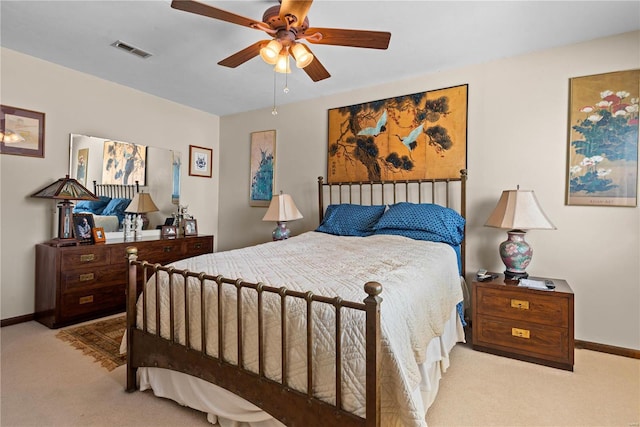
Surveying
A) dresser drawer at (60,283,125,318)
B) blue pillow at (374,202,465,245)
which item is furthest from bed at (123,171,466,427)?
dresser drawer at (60,283,125,318)

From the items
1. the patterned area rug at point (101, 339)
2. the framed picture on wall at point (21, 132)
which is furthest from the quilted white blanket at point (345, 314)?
the framed picture on wall at point (21, 132)

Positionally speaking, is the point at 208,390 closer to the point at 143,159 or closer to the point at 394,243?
the point at 394,243

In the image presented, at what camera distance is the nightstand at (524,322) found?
2203 millimetres

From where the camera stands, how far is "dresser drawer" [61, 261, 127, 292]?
2.88 metres

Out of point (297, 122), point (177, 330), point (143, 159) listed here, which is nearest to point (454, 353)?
point (177, 330)

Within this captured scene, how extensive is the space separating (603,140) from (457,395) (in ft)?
7.56

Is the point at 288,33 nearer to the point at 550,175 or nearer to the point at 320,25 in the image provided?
the point at 320,25

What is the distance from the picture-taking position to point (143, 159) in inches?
154

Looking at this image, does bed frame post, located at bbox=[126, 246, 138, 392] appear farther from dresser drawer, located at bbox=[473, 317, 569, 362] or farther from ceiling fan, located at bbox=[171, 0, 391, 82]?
dresser drawer, located at bbox=[473, 317, 569, 362]

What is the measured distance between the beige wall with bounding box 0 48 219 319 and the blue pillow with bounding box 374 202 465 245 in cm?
320

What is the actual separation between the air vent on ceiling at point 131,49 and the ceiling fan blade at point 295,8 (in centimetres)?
177

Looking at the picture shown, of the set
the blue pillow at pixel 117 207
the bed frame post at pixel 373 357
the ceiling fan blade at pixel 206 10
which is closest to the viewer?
the bed frame post at pixel 373 357

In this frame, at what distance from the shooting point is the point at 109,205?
11.6 ft

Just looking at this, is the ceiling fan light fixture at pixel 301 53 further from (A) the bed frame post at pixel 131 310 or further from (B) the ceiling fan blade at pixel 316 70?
(A) the bed frame post at pixel 131 310
